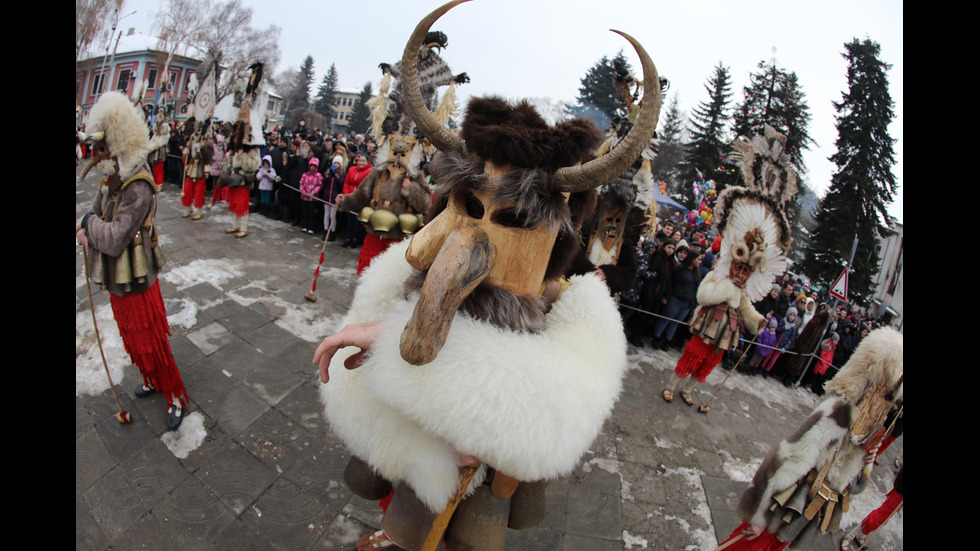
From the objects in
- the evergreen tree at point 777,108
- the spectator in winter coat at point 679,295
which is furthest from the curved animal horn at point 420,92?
the evergreen tree at point 777,108

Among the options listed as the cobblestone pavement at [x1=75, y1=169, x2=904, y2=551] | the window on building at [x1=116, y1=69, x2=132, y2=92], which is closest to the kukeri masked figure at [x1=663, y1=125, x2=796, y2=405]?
the cobblestone pavement at [x1=75, y1=169, x2=904, y2=551]

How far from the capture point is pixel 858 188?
1487cm

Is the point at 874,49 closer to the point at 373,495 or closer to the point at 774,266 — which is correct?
the point at 774,266

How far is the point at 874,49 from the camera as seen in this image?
1338 cm

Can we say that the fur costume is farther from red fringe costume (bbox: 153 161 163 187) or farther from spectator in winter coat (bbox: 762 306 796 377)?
red fringe costume (bbox: 153 161 163 187)

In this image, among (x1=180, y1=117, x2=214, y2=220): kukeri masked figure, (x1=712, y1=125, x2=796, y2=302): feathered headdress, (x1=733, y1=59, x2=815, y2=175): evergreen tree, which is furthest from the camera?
(x1=733, y1=59, x2=815, y2=175): evergreen tree

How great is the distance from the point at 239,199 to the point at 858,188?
61.5ft

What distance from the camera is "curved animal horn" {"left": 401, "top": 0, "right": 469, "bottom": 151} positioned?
139cm

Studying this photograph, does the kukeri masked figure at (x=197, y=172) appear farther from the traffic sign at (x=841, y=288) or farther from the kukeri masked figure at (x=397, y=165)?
the traffic sign at (x=841, y=288)

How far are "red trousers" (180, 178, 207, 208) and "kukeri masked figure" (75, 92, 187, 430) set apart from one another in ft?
19.1

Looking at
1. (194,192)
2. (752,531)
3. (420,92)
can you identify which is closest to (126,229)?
(420,92)

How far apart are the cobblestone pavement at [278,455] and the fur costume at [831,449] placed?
0.65 m

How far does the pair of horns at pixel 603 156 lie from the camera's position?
1.28 metres
